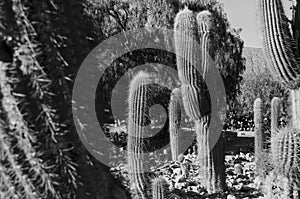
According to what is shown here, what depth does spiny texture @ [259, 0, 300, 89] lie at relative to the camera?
5.77 m

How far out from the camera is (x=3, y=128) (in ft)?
3.42

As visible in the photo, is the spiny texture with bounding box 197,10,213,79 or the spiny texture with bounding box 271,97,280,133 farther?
the spiny texture with bounding box 271,97,280,133

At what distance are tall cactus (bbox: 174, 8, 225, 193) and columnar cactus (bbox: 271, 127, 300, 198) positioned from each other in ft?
7.11

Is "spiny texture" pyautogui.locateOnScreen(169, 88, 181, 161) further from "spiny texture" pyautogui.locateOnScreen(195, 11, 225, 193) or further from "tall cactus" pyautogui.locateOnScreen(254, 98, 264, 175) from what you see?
"spiny texture" pyautogui.locateOnScreen(195, 11, 225, 193)

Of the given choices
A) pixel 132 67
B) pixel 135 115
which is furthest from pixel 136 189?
pixel 132 67

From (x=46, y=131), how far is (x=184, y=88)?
595 centimetres

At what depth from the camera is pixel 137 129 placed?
5242mm

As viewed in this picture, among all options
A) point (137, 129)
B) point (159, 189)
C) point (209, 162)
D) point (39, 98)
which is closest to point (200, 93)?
point (209, 162)

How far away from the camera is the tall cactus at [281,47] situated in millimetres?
5770

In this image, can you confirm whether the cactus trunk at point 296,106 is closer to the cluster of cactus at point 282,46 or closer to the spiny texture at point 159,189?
the cluster of cactus at point 282,46

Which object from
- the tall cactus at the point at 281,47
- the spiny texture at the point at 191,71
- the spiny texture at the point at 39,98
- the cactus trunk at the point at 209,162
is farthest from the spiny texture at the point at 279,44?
the spiny texture at the point at 39,98

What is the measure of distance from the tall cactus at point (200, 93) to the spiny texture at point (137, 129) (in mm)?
1639

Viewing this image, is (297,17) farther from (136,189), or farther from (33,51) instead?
(33,51)

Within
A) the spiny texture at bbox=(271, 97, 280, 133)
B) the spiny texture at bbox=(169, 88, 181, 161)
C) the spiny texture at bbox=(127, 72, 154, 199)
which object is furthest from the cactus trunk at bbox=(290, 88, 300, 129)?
the spiny texture at bbox=(169, 88, 181, 161)
